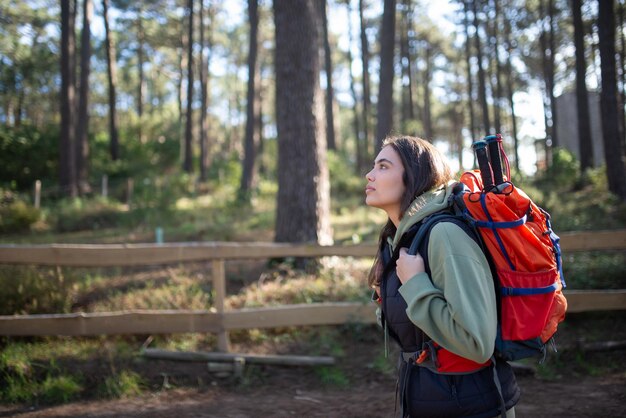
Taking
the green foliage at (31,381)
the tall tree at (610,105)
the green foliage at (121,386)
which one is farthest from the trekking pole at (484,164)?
the tall tree at (610,105)

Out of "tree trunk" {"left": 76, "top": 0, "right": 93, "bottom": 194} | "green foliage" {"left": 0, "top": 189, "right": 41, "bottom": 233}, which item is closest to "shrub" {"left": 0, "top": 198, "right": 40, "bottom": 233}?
"green foliage" {"left": 0, "top": 189, "right": 41, "bottom": 233}

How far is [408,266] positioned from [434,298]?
0.15 m

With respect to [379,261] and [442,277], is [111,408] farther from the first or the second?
[442,277]

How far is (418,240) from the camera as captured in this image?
5.97ft

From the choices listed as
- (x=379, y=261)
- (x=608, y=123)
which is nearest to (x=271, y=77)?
(x=608, y=123)

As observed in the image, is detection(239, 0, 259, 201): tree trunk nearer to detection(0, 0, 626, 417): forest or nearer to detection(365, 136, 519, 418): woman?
detection(0, 0, 626, 417): forest

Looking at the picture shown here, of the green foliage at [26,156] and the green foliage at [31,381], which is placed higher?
the green foliage at [26,156]

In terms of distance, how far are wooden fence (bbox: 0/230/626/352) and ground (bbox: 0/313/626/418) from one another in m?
0.41

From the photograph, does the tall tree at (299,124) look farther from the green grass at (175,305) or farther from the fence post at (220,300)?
the fence post at (220,300)

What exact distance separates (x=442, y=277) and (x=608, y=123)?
14.3m

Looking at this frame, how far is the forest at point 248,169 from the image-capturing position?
18.8 ft

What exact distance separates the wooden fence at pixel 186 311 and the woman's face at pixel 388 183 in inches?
145

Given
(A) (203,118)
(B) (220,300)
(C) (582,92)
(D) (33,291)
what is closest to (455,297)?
(B) (220,300)

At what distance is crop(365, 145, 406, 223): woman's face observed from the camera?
2021mm
